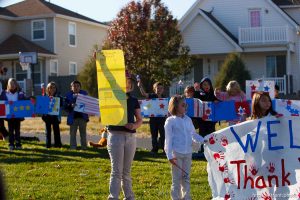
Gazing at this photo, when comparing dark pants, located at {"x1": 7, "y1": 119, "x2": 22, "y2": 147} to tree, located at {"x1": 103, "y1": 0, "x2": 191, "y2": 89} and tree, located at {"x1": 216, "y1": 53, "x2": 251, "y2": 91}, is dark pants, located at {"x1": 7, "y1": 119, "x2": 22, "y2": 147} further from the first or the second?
tree, located at {"x1": 216, "y1": 53, "x2": 251, "y2": 91}

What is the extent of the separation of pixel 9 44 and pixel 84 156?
31.1 meters

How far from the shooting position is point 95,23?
49781 millimetres

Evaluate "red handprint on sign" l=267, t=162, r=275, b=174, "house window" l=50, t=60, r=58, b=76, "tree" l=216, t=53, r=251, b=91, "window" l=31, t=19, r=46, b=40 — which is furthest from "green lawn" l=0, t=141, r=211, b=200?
"window" l=31, t=19, r=46, b=40

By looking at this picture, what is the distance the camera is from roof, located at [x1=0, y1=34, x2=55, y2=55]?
42050mm

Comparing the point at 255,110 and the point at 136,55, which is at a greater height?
the point at 136,55

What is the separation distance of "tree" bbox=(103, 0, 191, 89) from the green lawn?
18459mm

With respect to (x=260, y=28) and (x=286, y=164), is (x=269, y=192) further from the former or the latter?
(x=260, y=28)

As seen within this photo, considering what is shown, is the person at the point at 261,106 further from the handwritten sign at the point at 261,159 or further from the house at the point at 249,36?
the house at the point at 249,36

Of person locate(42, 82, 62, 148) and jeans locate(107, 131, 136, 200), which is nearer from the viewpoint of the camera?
jeans locate(107, 131, 136, 200)

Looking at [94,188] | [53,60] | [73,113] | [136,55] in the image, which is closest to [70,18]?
[53,60]

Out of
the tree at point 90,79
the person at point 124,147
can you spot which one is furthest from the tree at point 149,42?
the person at point 124,147

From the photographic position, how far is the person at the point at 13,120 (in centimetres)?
1540

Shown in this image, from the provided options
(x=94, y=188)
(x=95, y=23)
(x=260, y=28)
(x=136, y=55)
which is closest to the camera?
(x=94, y=188)

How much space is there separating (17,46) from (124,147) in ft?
119
